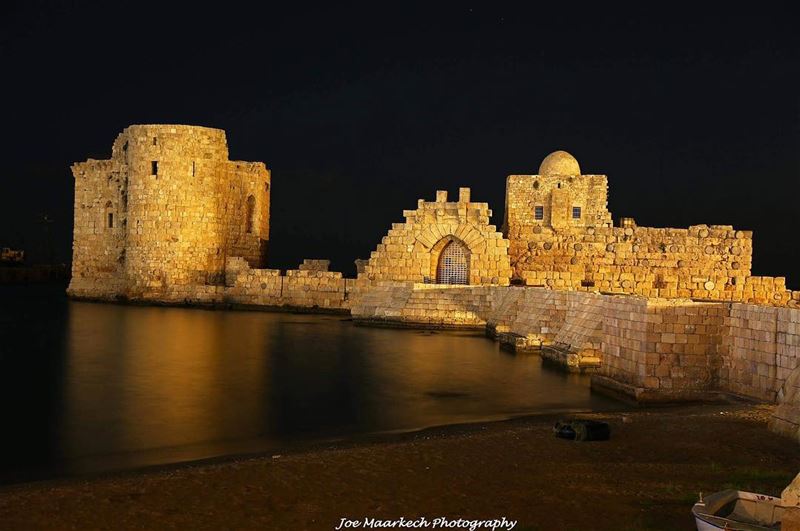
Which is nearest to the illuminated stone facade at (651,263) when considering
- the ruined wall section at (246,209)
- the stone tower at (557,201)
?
the stone tower at (557,201)

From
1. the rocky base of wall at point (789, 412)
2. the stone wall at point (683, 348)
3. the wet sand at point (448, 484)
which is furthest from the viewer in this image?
the stone wall at point (683, 348)

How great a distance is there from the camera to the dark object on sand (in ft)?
24.0

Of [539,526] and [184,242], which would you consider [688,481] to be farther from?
[184,242]

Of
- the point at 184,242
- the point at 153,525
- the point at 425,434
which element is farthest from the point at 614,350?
the point at 184,242

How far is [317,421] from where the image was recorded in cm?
927

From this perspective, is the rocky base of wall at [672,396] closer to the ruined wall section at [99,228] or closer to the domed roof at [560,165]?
the domed roof at [560,165]

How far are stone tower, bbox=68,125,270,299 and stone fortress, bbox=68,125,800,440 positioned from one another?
0.04 meters

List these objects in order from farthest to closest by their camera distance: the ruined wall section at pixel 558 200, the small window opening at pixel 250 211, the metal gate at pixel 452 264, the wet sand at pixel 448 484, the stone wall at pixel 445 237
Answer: the small window opening at pixel 250 211 → the ruined wall section at pixel 558 200 → the metal gate at pixel 452 264 → the stone wall at pixel 445 237 → the wet sand at pixel 448 484

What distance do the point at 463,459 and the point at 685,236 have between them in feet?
56.0

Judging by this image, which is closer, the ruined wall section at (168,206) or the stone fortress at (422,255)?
the stone fortress at (422,255)

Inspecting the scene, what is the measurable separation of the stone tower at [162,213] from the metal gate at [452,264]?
764 centimetres

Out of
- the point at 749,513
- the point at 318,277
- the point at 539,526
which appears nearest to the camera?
the point at 749,513

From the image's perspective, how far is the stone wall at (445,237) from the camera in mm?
21422

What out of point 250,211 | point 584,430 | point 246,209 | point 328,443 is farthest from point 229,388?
point 250,211
